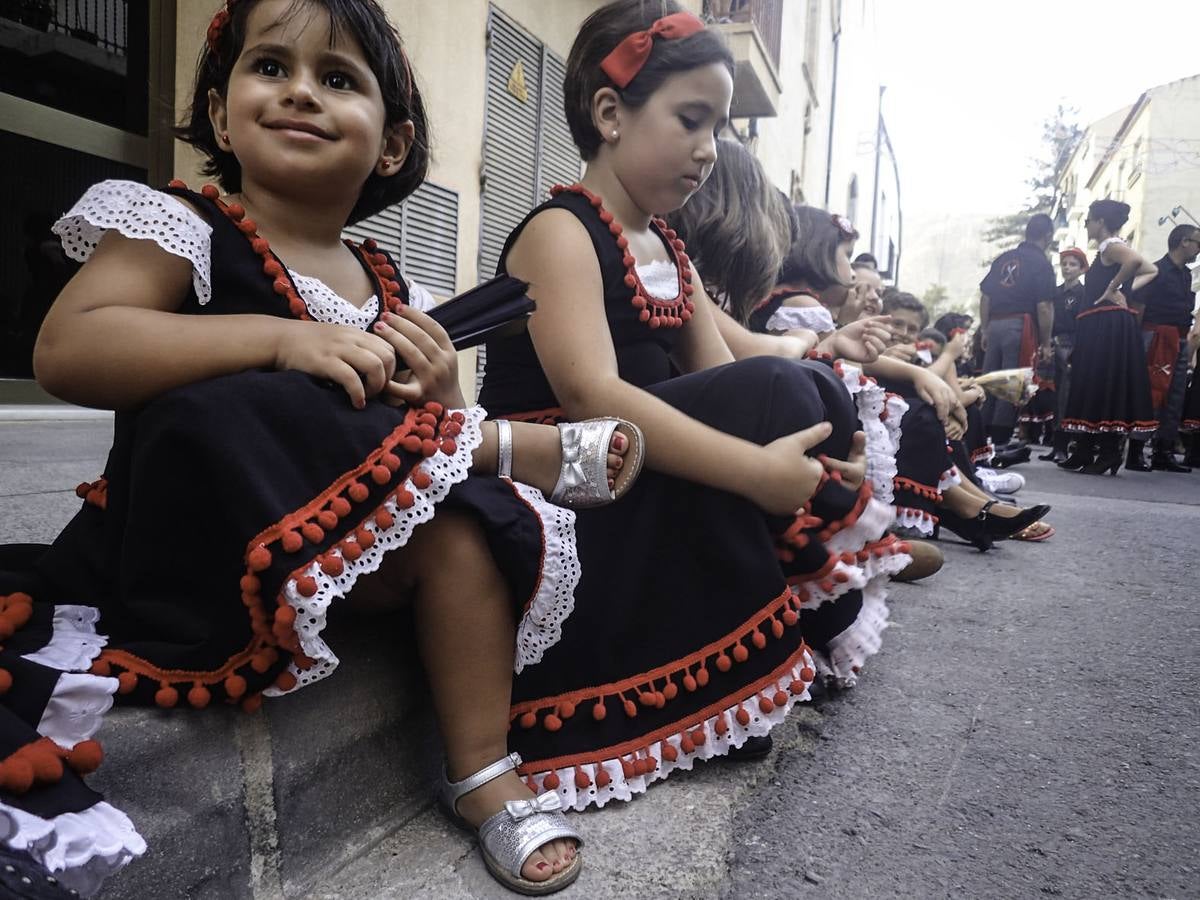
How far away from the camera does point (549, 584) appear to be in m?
1.12

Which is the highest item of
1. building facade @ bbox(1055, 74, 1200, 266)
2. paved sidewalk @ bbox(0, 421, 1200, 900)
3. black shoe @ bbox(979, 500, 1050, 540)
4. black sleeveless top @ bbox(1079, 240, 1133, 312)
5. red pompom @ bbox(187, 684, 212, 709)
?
building facade @ bbox(1055, 74, 1200, 266)

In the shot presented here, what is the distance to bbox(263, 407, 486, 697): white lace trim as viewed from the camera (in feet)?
2.96

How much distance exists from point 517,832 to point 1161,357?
7491mm

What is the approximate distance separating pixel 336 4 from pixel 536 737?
1.06 metres

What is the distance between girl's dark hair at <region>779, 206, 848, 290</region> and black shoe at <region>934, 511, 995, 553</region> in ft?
3.20

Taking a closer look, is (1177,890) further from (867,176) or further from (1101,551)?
(867,176)

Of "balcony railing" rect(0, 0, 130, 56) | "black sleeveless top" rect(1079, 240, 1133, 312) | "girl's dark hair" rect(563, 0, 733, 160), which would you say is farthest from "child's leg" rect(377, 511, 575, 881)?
"black sleeveless top" rect(1079, 240, 1133, 312)

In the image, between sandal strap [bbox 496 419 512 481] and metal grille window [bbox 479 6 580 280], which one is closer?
sandal strap [bbox 496 419 512 481]

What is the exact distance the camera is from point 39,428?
3574 mm

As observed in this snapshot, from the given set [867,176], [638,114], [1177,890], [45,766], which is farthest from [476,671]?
[867,176]

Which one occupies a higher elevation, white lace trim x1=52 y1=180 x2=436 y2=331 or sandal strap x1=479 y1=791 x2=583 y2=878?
white lace trim x1=52 y1=180 x2=436 y2=331

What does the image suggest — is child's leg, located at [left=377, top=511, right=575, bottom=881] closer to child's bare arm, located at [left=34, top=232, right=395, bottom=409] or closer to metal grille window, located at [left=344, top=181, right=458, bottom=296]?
child's bare arm, located at [left=34, top=232, right=395, bottom=409]

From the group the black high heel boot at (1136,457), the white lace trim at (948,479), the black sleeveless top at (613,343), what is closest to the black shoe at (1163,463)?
the black high heel boot at (1136,457)

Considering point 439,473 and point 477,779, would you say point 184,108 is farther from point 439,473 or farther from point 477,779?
point 477,779
